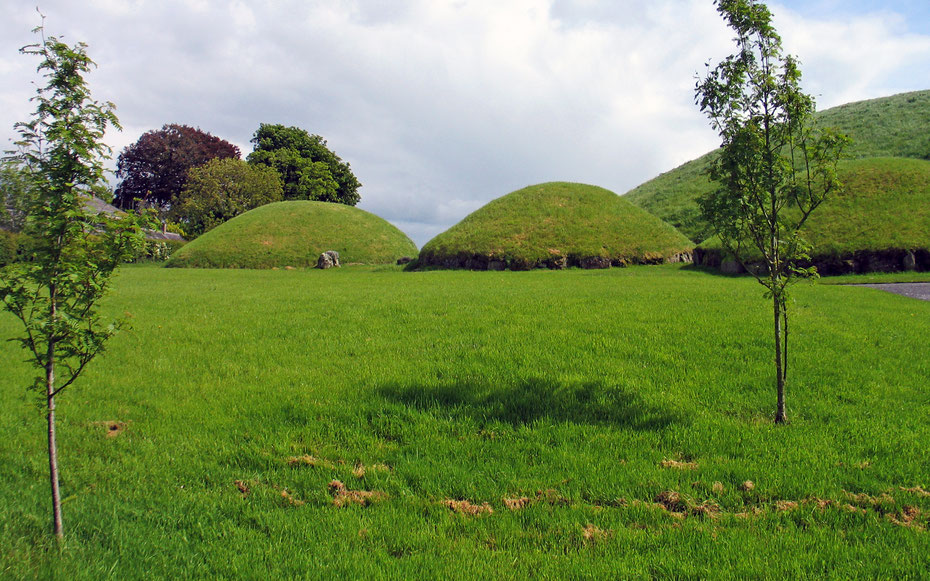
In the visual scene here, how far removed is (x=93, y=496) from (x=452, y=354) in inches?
257

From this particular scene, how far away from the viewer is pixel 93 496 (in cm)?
612

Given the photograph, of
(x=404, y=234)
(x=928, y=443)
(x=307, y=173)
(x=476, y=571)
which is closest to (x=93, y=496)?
(x=476, y=571)

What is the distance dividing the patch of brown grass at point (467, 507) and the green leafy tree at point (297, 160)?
8289 cm

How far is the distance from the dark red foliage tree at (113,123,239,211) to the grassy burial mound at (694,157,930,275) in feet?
247

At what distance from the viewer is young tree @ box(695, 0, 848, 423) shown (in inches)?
314

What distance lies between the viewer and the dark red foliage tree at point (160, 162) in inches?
3086

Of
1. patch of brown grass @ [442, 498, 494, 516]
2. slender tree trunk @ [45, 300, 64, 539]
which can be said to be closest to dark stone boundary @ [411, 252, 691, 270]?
patch of brown grass @ [442, 498, 494, 516]

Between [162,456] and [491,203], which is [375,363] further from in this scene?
[491,203]

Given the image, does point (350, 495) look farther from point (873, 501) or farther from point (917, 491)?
point (917, 491)

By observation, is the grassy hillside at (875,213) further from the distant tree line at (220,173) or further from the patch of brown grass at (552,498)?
the distant tree line at (220,173)

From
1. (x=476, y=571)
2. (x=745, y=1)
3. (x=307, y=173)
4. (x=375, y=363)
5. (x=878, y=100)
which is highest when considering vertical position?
(x=878, y=100)

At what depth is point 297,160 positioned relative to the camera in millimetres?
83812

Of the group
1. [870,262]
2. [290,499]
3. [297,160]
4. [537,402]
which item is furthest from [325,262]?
[290,499]

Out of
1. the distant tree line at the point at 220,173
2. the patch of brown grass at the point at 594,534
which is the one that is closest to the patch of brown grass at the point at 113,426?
the patch of brown grass at the point at 594,534
